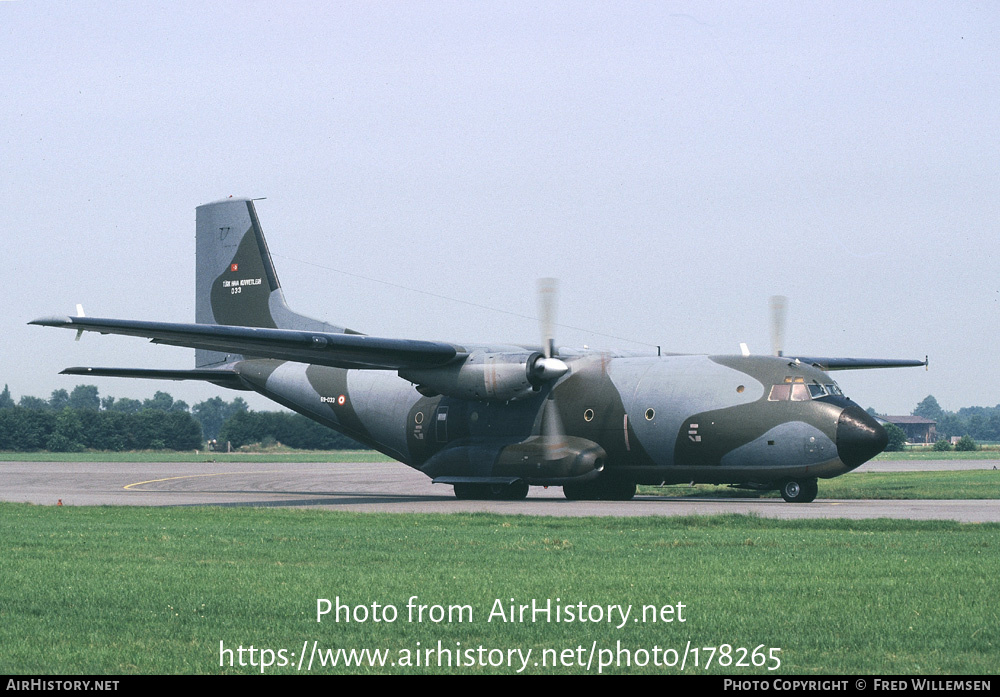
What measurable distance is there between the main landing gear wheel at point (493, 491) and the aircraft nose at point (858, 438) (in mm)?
8445

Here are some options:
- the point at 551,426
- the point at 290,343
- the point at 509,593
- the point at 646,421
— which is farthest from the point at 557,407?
the point at 509,593

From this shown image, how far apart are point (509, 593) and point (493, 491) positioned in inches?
738

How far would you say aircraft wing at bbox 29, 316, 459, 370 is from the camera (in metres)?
24.7

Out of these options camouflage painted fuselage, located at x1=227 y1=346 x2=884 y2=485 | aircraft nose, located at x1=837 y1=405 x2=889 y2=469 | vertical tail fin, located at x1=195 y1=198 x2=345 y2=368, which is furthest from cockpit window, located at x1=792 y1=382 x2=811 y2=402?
vertical tail fin, located at x1=195 y1=198 x2=345 y2=368

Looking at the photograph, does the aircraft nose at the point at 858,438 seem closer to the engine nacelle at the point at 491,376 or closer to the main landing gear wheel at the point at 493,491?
the engine nacelle at the point at 491,376

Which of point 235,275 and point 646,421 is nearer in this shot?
point 646,421

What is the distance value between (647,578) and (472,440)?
59.9ft

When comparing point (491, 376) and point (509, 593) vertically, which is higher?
point (491, 376)

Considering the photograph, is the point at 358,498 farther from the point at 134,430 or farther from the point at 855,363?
the point at 134,430

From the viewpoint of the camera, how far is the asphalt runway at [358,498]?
23766 millimetres

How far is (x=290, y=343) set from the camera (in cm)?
2664

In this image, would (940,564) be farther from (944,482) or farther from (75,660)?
(944,482)

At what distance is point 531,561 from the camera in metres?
14.4

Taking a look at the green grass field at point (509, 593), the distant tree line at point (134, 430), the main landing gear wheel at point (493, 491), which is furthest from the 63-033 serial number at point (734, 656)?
the distant tree line at point (134, 430)
